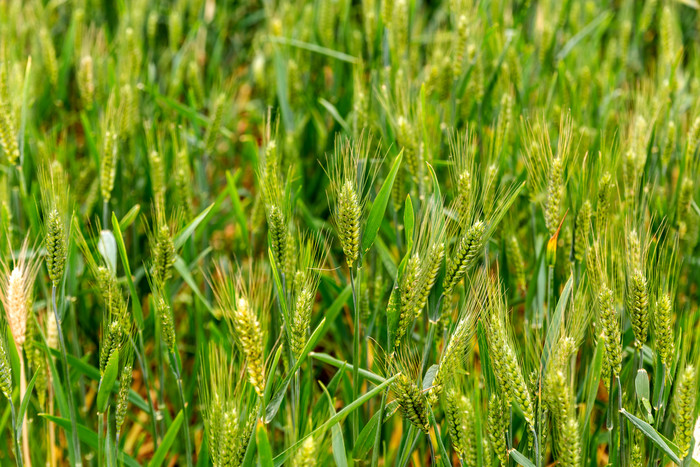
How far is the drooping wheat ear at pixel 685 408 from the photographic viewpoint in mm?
863

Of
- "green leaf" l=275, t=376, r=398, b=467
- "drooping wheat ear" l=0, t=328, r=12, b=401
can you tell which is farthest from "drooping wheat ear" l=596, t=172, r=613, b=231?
"drooping wheat ear" l=0, t=328, r=12, b=401

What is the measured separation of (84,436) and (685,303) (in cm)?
120

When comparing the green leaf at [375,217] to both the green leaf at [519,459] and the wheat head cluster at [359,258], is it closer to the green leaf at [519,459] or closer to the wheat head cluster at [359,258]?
the wheat head cluster at [359,258]

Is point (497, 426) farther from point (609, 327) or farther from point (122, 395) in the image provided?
point (122, 395)

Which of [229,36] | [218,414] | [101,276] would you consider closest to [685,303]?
[218,414]

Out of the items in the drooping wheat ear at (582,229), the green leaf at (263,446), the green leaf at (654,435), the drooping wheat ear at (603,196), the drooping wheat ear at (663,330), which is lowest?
the green leaf at (654,435)

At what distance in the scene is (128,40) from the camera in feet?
5.83

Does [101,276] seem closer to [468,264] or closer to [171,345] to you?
[171,345]

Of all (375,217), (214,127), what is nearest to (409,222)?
(375,217)

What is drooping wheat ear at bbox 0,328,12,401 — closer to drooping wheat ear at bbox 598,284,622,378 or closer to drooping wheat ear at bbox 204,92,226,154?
drooping wheat ear at bbox 204,92,226,154

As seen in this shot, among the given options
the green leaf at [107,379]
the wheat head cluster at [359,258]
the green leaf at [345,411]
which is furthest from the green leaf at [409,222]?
the green leaf at [107,379]

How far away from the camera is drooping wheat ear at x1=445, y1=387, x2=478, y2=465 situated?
88 cm

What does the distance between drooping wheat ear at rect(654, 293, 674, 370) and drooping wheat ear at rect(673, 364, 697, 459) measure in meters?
0.06

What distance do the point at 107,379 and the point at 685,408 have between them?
74cm
